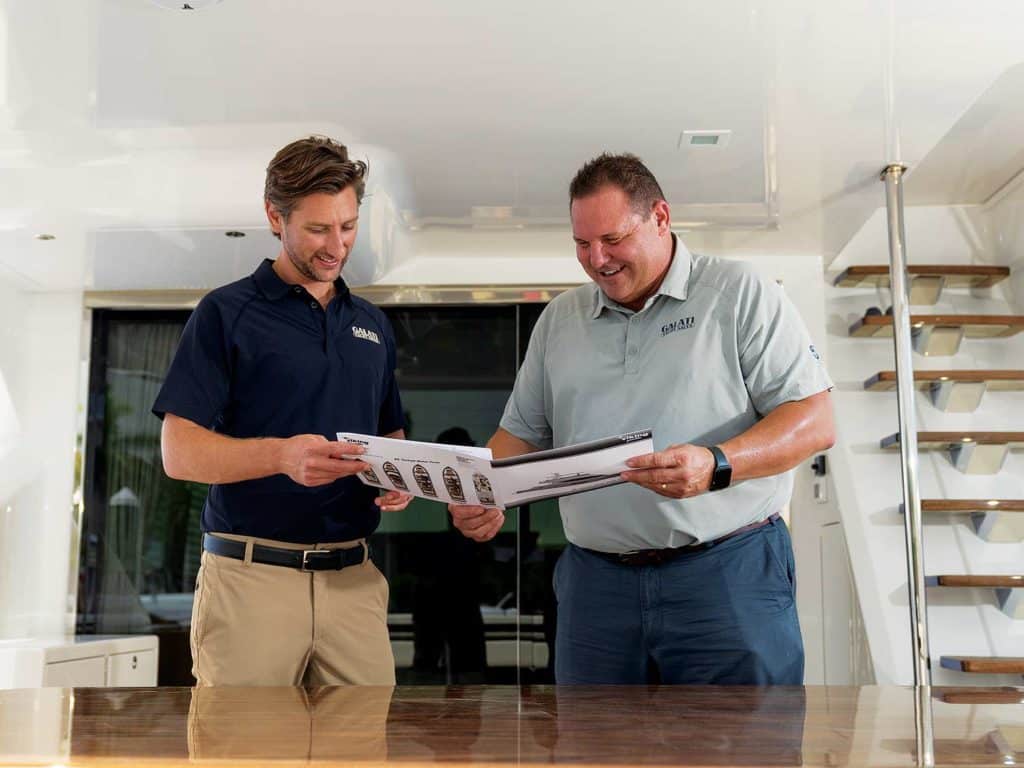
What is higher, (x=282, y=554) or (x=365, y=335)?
(x=365, y=335)

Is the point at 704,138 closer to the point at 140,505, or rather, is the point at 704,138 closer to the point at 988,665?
the point at 988,665

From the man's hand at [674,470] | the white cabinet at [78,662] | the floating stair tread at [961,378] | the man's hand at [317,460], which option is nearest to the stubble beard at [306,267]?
the man's hand at [317,460]

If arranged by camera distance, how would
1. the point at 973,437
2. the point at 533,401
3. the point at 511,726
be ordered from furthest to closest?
the point at 973,437, the point at 533,401, the point at 511,726

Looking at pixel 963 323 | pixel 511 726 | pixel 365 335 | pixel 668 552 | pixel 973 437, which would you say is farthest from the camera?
pixel 963 323

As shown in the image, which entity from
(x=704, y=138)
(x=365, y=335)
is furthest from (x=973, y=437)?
(x=365, y=335)

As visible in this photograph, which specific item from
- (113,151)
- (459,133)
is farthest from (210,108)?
(459,133)

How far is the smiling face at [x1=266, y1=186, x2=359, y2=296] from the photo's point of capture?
2.08 m

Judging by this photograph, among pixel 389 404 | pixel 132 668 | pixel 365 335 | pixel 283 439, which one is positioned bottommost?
pixel 132 668

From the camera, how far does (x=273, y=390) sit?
201 cm

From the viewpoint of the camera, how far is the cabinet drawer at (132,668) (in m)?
3.99

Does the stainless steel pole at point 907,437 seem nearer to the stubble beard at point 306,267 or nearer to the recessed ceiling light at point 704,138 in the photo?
the recessed ceiling light at point 704,138

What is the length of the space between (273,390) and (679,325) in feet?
2.56

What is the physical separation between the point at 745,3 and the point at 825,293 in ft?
6.37

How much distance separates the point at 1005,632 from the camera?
154 inches
